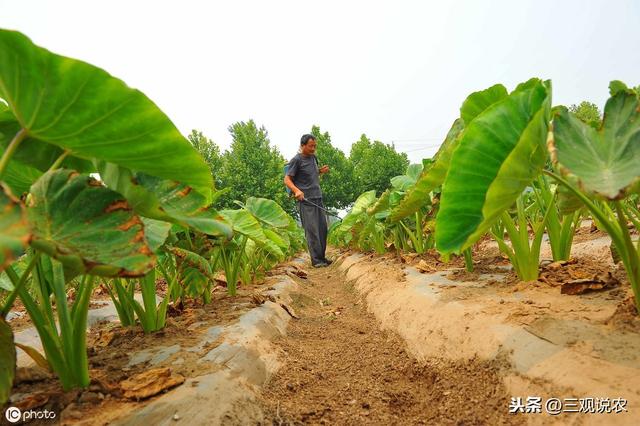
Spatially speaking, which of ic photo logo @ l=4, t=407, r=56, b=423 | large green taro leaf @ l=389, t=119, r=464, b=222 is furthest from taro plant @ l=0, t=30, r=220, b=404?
large green taro leaf @ l=389, t=119, r=464, b=222

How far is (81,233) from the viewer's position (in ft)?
2.47

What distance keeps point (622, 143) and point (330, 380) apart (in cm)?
116

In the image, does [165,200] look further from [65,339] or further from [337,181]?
[337,181]

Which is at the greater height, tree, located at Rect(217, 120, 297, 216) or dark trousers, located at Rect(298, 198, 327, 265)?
tree, located at Rect(217, 120, 297, 216)

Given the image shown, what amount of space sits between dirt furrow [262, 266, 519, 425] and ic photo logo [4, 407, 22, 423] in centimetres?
58

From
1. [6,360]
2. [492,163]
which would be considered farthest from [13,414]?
[492,163]

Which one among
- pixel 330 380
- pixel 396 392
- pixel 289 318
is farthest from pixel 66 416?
pixel 289 318

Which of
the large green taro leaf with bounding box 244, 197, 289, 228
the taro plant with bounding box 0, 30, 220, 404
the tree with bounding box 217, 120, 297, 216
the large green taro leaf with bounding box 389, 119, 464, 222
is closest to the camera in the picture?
the taro plant with bounding box 0, 30, 220, 404

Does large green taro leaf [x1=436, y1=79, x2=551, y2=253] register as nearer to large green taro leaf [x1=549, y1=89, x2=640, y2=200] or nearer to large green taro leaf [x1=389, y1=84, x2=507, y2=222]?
large green taro leaf [x1=549, y1=89, x2=640, y2=200]

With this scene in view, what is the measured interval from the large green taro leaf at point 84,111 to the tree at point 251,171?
13034mm

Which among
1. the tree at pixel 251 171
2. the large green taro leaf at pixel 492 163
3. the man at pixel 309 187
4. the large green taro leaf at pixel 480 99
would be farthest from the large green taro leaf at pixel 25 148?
the tree at pixel 251 171

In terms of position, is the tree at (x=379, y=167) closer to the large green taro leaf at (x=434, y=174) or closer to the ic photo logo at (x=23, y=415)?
the large green taro leaf at (x=434, y=174)

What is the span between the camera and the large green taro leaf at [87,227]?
672 mm

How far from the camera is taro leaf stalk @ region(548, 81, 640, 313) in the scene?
2.79 feet
